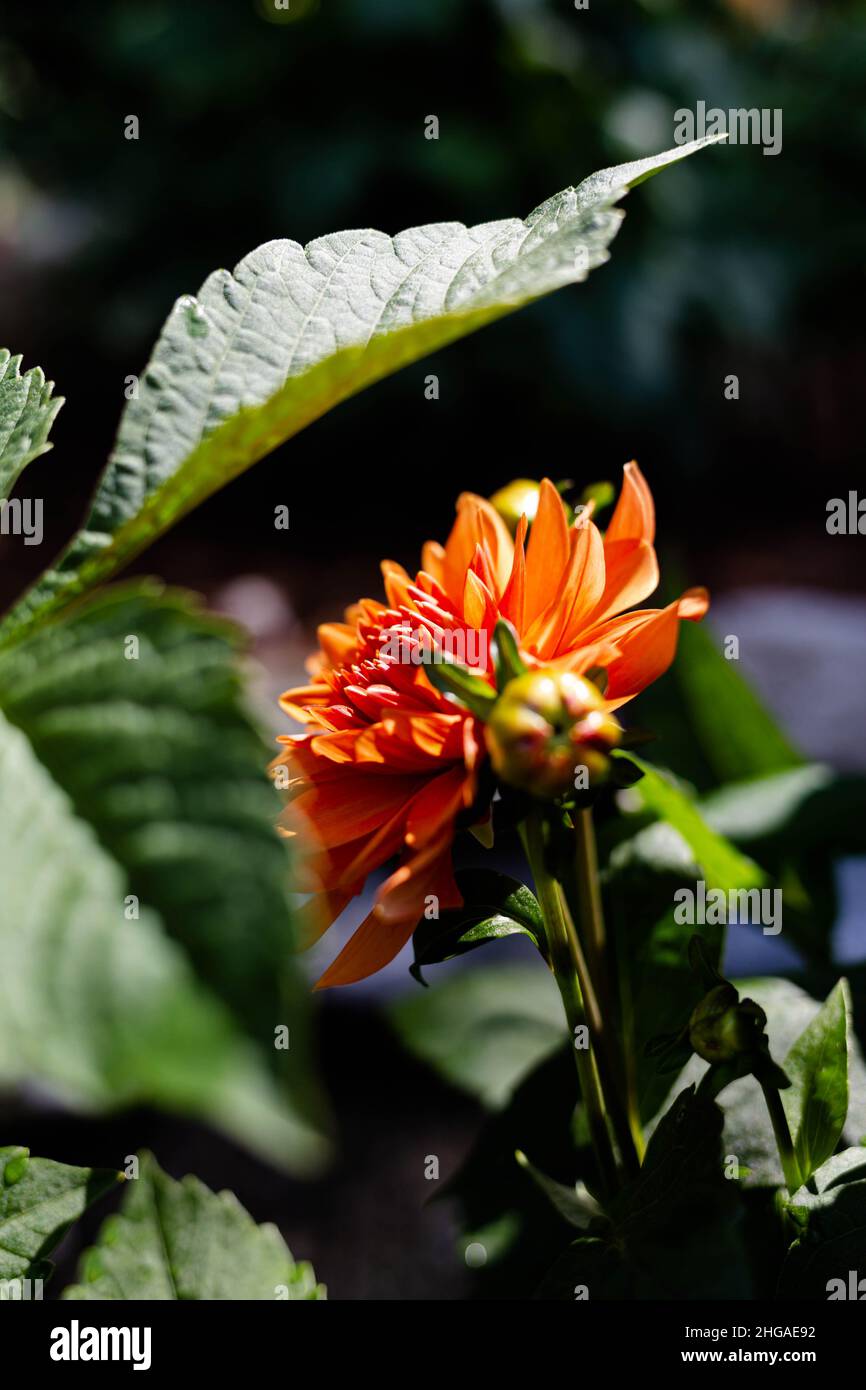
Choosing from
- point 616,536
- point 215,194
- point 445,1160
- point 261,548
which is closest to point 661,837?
point 616,536

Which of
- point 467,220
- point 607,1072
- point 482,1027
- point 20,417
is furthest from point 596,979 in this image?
point 467,220

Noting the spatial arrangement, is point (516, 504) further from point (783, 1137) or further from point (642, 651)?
point (783, 1137)

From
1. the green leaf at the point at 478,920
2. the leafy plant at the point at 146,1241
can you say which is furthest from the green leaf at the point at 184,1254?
the green leaf at the point at 478,920

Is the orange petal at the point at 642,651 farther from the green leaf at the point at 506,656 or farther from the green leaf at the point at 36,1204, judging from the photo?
the green leaf at the point at 36,1204

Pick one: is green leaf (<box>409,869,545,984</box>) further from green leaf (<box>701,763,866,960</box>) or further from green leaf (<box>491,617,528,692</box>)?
green leaf (<box>701,763,866,960</box>)

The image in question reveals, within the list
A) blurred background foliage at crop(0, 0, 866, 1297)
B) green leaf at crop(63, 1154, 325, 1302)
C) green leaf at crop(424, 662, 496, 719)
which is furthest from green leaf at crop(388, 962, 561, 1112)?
blurred background foliage at crop(0, 0, 866, 1297)
